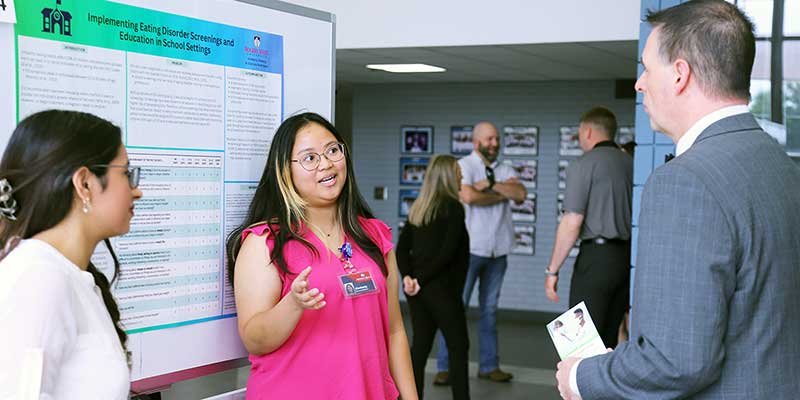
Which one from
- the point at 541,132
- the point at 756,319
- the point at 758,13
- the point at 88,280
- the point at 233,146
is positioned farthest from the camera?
the point at 541,132

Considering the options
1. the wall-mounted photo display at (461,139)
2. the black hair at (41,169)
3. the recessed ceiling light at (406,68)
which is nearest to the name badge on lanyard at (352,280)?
the black hair at (41,169)

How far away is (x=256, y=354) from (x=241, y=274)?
23cm

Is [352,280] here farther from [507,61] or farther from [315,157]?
[507,61]

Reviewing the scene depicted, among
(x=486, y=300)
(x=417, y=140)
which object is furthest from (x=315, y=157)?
(x=417, y=140)

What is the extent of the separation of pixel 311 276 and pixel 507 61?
5396 millimetres

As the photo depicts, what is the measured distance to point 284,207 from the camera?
2369 millimetres

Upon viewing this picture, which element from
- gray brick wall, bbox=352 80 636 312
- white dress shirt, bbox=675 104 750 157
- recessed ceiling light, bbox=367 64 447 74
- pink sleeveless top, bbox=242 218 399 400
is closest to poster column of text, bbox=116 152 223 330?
pink sleeveless top, bbox=242 218 399 400

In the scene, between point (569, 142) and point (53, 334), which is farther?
point (569, 142)

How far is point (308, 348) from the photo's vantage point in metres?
2.33

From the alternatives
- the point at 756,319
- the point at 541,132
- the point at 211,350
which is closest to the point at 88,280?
the point at 211,350

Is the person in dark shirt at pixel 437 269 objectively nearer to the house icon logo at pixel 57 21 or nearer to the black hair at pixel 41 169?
the house icon logo at pixel 57 21

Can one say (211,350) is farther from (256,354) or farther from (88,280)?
(88,280)

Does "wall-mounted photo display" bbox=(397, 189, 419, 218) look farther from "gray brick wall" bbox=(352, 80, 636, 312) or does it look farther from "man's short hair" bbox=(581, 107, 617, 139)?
"man's short hair" bbox=(581, 107, 617, 139)

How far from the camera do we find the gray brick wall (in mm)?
9117
